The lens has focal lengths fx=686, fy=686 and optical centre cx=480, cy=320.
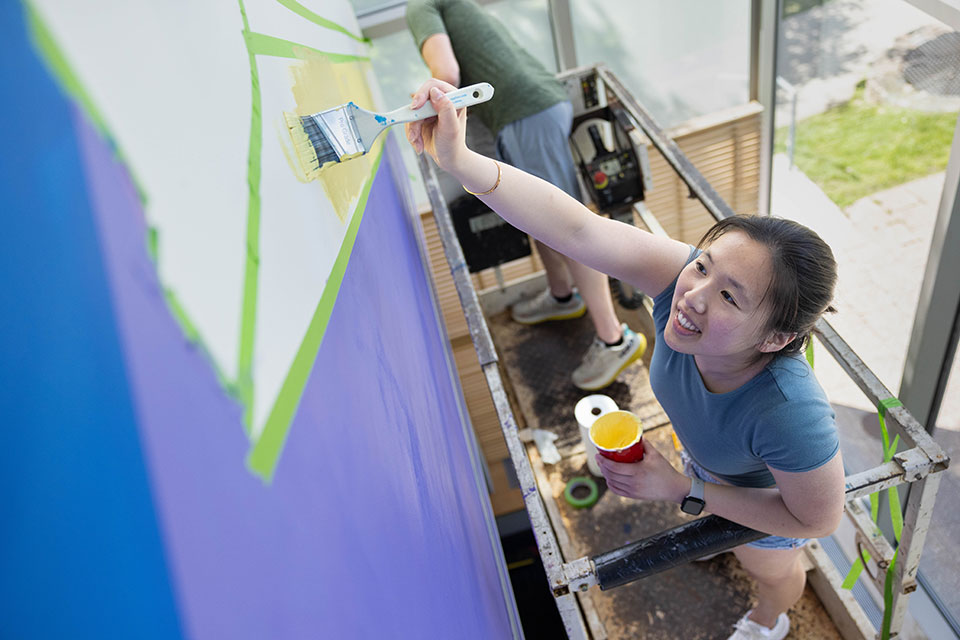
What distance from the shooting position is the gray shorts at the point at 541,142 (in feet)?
8.46

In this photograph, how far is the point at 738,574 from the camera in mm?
2240

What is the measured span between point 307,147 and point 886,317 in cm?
297

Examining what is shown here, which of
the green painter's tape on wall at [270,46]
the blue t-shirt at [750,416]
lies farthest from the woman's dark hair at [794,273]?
the green painter's tape on wall at [270,46]

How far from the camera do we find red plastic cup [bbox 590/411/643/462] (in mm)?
1619

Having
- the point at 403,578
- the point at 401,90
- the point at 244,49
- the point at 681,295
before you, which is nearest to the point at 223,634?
the point at 403,578

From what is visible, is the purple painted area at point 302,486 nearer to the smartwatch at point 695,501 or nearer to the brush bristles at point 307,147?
the brush bristles at point 307,147

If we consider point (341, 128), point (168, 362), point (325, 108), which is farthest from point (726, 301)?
point (168, 362)

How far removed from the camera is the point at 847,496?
4.61 feet

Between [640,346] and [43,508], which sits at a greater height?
[43,508]

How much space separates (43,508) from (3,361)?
0.24 feet

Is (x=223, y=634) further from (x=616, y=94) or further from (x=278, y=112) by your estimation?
(x=616, y=94)

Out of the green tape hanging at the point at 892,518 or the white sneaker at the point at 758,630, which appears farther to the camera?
the white sneaker at the point at 758,630

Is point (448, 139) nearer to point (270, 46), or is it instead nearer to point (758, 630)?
point (270, 46)

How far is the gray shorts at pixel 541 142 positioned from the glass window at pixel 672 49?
1988 mm
